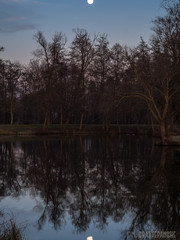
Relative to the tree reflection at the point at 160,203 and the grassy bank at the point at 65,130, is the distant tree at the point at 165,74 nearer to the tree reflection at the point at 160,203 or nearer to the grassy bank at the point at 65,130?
the tree reflection at the point at 160,203

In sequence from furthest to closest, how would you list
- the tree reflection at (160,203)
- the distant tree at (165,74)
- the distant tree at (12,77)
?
the distant tree at (12,77), the distant tree at (165,74), the tree reflection at (160,203)

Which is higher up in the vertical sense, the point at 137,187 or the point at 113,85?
the point at 113,85

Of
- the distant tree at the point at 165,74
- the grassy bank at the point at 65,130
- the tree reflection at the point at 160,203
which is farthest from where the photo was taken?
the grassy bank at the point at 65,130

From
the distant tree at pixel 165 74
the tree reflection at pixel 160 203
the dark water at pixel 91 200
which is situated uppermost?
the distant tree at pixel 165 74

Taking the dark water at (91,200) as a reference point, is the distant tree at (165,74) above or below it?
above

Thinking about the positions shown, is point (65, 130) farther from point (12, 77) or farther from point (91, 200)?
point (91, 200)

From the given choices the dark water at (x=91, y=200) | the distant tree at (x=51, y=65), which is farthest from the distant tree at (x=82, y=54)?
the dark water at (x=91, y=200)

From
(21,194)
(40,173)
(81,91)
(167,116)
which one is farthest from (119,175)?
(81,91)

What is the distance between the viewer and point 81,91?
5228cm

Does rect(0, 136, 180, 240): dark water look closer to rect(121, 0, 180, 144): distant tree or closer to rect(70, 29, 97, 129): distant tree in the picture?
rect(121, 0, 180, 144): distant tree

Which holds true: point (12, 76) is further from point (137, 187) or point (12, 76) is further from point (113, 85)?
point (137, 187)

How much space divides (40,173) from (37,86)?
43200 millimetres

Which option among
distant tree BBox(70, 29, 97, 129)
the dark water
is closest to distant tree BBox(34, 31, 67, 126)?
distant tree BBox(70, 29, 97, 129)

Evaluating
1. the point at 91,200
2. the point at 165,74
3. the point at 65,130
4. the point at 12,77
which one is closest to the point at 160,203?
the point at 91,200
